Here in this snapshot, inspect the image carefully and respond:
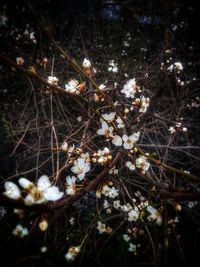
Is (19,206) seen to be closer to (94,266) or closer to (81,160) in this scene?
(81,160)

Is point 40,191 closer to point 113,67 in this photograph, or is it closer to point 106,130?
point 106,130

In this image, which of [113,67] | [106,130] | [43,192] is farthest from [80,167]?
[113,67]

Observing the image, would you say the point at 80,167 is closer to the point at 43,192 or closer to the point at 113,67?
the point at 43,192

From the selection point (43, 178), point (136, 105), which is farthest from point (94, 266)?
point (43, 178)

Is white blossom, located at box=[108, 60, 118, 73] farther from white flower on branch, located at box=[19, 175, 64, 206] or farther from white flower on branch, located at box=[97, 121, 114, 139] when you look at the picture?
white flower on branch, located at box=[19, 175, 64, 206]

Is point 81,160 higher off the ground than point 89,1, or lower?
lower

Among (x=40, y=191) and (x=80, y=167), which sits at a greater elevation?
(x=80, y=167)

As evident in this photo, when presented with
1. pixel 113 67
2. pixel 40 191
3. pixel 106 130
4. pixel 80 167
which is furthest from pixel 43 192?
pixel 113 67

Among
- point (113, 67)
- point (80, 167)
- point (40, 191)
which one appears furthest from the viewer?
point (113, 67)

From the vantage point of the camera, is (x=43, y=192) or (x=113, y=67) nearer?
(x=43, y=192)

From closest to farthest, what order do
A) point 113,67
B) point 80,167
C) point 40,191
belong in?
1. point 40,191
2. point 80,167
3. point 113,67

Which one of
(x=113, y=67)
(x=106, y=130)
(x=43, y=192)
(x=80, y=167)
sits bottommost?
(x=43, y=192)
